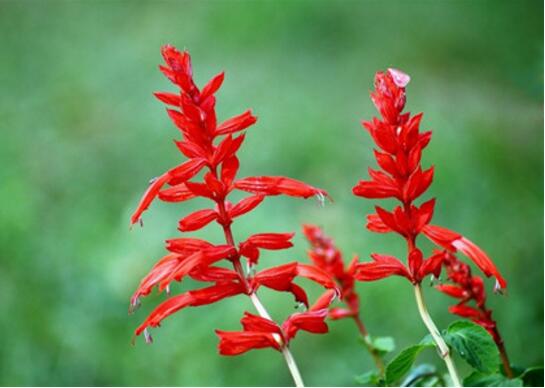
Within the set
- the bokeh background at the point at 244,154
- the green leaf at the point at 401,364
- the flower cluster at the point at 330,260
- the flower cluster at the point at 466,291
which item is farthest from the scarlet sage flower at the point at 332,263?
the bokeh background at the point at 244,154

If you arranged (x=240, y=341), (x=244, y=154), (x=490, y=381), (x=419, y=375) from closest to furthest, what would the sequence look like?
1. (x=240, y=341)
2. (x=490, y=381)
3. (x=419, y=375)
4. (x=244, y=154)

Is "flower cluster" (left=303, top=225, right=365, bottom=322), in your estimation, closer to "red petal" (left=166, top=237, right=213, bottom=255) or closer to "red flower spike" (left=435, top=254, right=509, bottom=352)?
"red flower spike" (left=435, top=254, right=509, bottom=352)

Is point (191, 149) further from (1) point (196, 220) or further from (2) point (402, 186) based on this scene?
(2) point (402, 186)

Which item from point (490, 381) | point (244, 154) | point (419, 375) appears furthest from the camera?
point (244, 154)

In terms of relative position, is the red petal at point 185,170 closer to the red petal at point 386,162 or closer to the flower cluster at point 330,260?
the red petal at point 386,162

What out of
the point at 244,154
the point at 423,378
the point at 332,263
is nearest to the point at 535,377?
the point at 423,378

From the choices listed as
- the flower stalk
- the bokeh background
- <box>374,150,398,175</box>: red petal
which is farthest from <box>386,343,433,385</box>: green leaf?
the bokeh background
